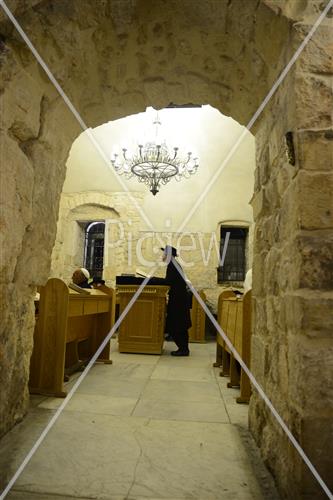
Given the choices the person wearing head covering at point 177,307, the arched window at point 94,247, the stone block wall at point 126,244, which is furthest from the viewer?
the arched window at point 94,247

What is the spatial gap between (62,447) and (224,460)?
2.69 feet

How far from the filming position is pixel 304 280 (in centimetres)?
136

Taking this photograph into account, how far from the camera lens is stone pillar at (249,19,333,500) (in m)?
1.30

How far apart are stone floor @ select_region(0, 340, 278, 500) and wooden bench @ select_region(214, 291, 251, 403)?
6.8 inches

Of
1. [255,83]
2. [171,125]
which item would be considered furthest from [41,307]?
[171,125]

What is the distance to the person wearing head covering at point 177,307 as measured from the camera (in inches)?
196

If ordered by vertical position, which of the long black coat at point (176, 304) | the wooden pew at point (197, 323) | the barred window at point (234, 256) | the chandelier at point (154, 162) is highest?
the chandelier at point (154, 162)

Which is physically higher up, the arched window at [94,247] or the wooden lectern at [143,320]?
the arched window at [94,247]

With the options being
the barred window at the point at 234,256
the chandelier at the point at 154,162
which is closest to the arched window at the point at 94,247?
the chandelier at the point at 154,162

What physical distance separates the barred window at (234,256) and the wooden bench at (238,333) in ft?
13.5

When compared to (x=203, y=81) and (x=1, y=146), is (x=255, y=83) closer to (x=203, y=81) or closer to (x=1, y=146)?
(x=203, y=81)

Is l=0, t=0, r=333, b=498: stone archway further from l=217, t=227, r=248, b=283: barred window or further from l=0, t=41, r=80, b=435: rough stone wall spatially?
l=217, t=227, r=248, b=283: barred window

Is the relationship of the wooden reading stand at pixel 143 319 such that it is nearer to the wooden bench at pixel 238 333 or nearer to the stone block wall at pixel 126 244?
the wooden bench at pixel 238 333

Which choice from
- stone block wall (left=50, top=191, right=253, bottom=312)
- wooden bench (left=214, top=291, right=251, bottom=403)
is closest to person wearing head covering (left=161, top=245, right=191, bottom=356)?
wooden bench (left=214, top=291, right=251, bottom=403)
